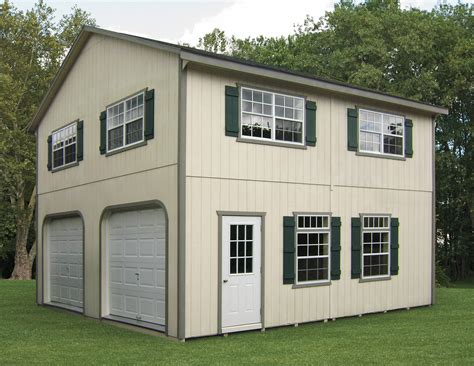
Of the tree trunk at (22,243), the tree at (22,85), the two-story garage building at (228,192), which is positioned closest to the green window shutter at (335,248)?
the two-story garage building at (228,192)

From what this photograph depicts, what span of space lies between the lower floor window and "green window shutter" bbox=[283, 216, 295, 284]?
241cm

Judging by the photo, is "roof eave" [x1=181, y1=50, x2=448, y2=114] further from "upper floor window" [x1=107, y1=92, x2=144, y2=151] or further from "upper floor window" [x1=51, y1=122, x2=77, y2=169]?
"upper floor window" [x1=51, y1=122, x2=77, y2=169]

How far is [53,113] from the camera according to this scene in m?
17.8

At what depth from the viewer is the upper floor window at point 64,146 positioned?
1622cm

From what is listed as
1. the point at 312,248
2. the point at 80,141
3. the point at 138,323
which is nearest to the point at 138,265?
the point at 138,323

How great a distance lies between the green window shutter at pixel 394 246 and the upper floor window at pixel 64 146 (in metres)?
8.20

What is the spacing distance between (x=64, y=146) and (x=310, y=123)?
7.07m

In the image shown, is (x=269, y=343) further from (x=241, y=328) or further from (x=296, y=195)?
(x=296, y=195)

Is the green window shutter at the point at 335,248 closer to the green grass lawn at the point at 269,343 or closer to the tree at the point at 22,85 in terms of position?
the green grass lawn at the point at 269,343

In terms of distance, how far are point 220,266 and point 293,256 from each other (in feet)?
6.35

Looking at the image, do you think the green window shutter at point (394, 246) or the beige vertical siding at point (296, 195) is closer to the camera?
the beige vertical siding at point (296, 195)

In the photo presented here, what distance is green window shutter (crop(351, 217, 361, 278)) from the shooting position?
14.3m

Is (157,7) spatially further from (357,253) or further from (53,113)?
(357,253)

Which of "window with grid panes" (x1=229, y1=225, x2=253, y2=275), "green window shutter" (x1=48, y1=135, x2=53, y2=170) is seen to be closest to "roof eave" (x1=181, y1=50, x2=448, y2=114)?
"window with grid panes" (x1=229, y1=225, x2=253, y2=275)
